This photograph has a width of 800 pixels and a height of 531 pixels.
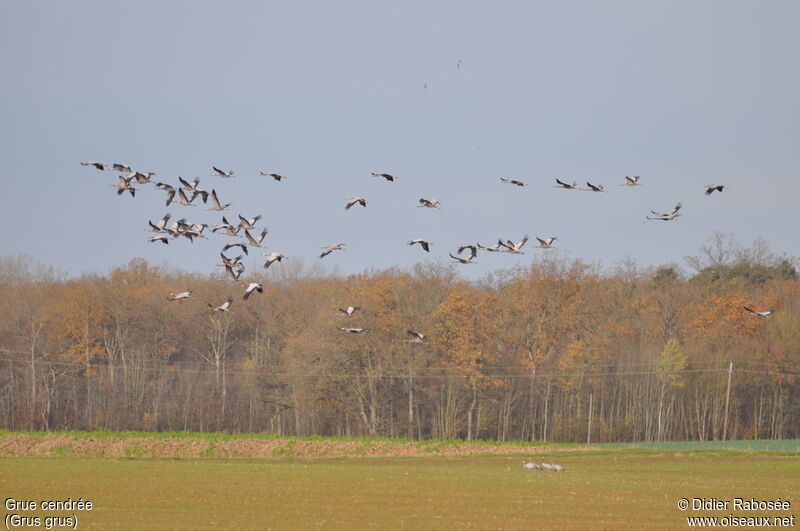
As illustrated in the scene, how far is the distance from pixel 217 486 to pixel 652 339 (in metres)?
61.6

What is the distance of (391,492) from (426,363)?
149ft

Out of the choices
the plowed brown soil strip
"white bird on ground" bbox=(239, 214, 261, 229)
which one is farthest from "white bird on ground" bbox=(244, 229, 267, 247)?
the plowed brown soil strip

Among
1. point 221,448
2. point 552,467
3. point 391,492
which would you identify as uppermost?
point 391,492

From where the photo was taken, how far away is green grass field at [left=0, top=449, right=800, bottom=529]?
2959 cm

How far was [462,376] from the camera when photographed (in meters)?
80.0

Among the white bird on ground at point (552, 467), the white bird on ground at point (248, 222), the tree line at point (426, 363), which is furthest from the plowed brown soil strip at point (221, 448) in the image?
the white bird on ground at point (248, 222)

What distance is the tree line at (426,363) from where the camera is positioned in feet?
263

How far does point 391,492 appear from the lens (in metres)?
37.5

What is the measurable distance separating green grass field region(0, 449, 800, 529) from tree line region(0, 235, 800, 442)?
24.6 m

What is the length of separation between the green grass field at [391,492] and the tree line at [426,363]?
24576mm

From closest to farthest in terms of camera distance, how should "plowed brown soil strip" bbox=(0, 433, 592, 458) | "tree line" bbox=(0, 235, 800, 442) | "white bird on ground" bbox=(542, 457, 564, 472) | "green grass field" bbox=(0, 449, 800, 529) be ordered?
"green grass field" bbox=(0, 449, 800, 529)
"white bird on ground" bbox=(542, 457, 564, 472)
"plowed brown soil strip" bbox=(0, 433, 592, 458)
"tree line" bbox=(0, 235, 800, 442)

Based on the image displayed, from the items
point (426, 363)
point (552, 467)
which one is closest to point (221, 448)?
point (426, 363)

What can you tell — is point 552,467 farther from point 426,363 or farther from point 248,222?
point 426,363

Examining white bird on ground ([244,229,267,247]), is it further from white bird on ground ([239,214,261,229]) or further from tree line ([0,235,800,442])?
tree line ([0,235,800,442])
